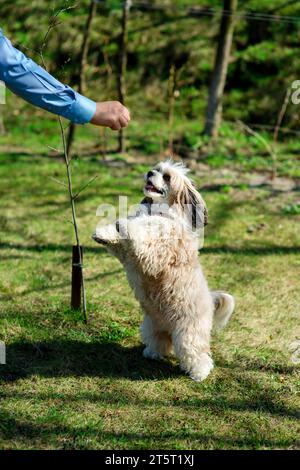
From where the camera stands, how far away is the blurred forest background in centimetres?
A: 815

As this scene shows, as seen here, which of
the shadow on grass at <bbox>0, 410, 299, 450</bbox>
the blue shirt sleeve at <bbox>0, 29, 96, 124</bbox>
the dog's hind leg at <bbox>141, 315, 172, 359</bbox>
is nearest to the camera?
the blue shirt sleeve at <bbox>0, 29, 96, 124</bbox>

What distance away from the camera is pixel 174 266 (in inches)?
144

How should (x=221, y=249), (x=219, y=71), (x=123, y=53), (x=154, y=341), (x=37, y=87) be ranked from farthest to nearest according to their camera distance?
(x=219, y=71)
(x=123, y=53)
(x=221, y=249)
(x=154, y=341)
(x=37, y=87)

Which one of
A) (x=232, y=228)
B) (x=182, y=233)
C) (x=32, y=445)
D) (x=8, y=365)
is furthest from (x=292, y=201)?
(x=32, y=445)

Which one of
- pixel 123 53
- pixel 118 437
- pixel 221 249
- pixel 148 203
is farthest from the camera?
pixel 123 53

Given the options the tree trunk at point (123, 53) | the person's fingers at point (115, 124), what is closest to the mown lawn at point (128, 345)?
the tree trunk at point (123, 53)

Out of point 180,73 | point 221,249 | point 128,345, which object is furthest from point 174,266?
point 180,73

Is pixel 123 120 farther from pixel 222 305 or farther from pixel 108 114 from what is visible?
pixel 222 305

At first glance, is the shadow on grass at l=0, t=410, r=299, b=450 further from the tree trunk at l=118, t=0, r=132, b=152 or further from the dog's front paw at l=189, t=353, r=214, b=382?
the tree trunk at l=118, t=0, r=132, b=152

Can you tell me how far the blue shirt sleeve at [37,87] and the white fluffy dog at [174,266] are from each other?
2.75 feet

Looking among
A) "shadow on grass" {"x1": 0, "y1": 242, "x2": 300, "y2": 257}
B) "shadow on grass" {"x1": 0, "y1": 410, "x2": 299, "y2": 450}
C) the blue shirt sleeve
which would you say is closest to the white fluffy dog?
"shadow on grass" {"x1": 0, "y1": 410, "x2": 299, "y2": 450}

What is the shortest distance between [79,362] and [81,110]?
5.44ft

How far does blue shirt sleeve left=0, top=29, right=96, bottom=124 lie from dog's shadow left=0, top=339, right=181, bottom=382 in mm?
1584

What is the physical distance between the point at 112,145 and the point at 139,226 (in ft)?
16.3
